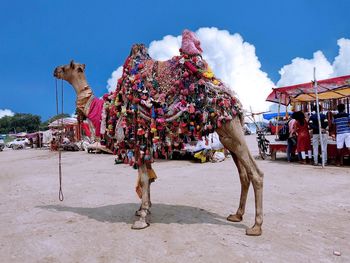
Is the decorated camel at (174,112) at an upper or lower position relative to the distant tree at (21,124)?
lower

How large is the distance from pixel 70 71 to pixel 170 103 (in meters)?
2.12

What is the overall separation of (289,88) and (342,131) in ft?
8.92

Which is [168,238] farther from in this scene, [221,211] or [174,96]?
[174,96]

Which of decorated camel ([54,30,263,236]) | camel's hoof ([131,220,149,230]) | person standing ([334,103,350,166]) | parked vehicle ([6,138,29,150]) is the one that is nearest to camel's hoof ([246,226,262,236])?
decorated camel ([54,30,263,236])

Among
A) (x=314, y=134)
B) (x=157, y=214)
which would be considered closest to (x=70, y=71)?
(x=157, y=214)

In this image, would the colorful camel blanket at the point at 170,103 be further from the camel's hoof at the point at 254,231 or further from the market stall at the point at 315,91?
the market stall at the point at 315,91

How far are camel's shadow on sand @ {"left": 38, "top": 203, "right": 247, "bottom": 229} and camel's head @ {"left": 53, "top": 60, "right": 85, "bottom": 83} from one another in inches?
93.3

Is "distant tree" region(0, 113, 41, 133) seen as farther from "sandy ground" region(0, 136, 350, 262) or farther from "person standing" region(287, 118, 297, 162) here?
"sandy ground" region(0, 136, 350, 262)

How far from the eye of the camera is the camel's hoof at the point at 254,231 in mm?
4227

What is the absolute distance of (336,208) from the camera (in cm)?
555

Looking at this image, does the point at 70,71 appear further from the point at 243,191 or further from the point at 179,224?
the point at 243,191

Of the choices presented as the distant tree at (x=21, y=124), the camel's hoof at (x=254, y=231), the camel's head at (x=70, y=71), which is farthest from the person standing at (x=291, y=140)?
the distant tree at (x=21, y=124)

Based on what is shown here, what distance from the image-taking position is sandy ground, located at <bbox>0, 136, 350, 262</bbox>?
3719mm

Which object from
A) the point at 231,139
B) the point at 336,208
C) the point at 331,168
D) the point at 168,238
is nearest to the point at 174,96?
the point at 231,139
